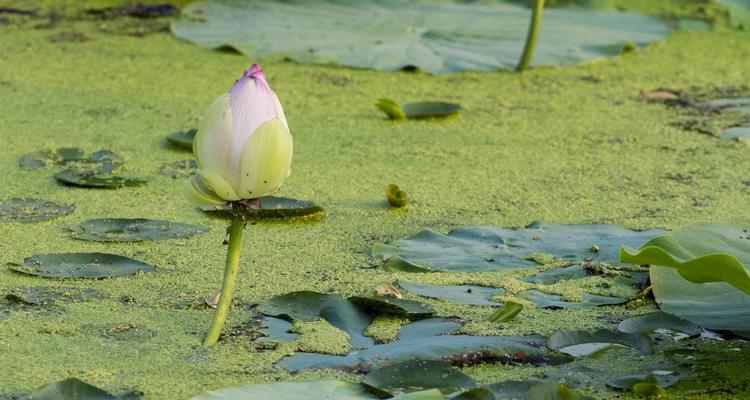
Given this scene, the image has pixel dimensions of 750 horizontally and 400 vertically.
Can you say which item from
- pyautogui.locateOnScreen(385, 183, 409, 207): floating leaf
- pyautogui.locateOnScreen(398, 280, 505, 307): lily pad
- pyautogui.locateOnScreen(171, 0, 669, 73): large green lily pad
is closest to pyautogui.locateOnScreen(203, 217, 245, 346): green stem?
pyautogui.locateOnScreen(398, 280, 505, 307): lily pad

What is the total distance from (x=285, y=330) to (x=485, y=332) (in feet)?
0.83

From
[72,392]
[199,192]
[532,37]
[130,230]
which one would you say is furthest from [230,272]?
[532,37]

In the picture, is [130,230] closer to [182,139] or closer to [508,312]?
[182,139]

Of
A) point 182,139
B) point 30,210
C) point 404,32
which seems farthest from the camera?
point 404,32

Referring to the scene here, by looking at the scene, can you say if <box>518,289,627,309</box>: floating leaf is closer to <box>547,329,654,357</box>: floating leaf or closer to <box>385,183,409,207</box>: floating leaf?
<box>547,329,654,357</box>: floating leaf

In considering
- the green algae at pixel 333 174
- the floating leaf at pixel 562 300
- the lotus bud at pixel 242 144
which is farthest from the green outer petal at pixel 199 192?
the floating leaf at pixel 562 300

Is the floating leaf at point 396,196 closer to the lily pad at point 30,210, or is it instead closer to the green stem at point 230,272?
the lily pad at point 30,210

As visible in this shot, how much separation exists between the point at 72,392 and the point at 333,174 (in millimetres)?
1210

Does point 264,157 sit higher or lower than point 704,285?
higher

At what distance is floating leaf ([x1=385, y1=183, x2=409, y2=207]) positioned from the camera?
2.25 meters

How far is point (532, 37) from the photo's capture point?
321 centimetres

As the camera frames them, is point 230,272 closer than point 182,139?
Yes

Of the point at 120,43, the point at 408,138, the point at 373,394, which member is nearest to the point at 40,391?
the point at 373,394

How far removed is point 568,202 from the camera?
7.66 feet
